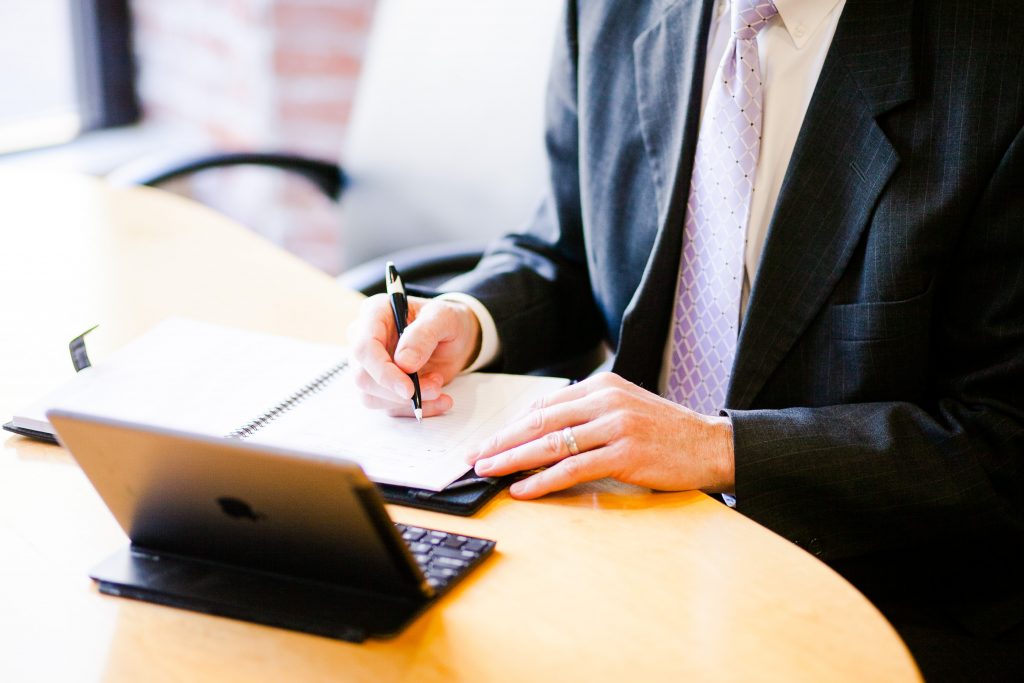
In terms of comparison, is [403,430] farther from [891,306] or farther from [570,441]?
[891,306]

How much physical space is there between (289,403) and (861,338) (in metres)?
0.60

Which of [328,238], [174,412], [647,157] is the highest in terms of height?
[647,157]

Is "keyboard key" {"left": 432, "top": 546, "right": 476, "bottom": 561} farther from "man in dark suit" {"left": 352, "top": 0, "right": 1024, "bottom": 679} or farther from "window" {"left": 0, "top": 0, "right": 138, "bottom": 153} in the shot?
"window" {"left": 0, "top": 0, "right": 138, "bottom": 153}

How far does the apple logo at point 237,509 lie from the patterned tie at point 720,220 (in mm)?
665

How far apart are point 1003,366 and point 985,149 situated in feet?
0.70

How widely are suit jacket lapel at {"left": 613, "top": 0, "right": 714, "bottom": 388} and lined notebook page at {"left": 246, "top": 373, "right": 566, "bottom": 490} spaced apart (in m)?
0.23

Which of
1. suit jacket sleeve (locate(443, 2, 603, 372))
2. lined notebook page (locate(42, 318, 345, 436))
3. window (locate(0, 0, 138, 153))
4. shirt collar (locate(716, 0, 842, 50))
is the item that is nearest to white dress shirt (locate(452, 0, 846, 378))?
shirt collar (locate(716, 0, 842, 50))

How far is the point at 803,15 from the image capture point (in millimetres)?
1132

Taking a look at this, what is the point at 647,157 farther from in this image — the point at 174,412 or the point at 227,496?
the point at 227,496

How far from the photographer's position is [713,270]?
122 centimetres

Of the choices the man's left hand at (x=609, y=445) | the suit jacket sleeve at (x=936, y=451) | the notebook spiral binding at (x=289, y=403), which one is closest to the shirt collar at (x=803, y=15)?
the suit jacket sleeve at (x=936, y=451)

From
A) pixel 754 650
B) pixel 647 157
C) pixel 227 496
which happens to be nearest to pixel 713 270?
pixel 647 157

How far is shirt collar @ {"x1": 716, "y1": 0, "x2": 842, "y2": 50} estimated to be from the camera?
3.69ft

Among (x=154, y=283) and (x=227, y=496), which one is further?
(x=154, y=283)
